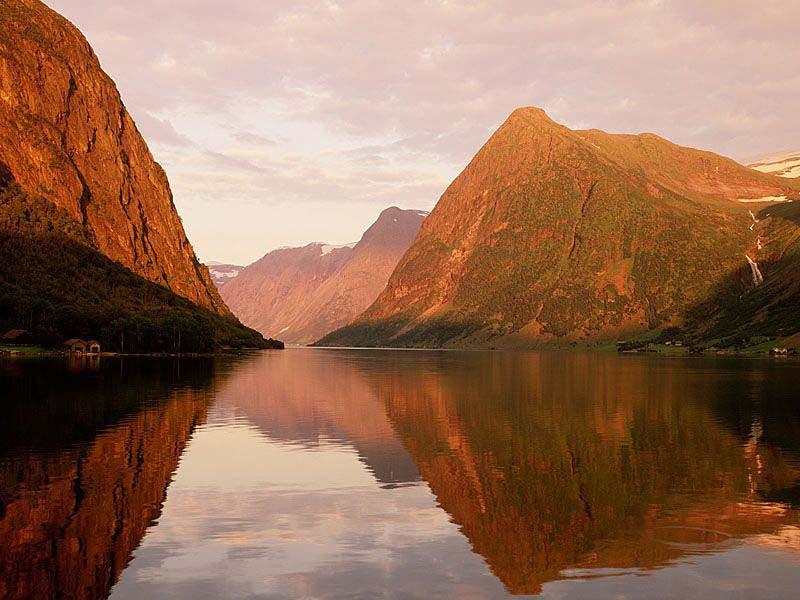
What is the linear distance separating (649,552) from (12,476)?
26.6 metres

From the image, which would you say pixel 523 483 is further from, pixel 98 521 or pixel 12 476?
pixel 12 476

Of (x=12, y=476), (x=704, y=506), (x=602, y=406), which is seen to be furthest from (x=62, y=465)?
(x=602, y=406)

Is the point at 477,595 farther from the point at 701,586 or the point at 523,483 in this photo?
the point at 523,483

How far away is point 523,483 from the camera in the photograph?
37.0m

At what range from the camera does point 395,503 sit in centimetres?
3291

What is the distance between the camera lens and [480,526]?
28922 millimetres

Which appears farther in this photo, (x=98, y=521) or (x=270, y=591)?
(x=98, y=521)

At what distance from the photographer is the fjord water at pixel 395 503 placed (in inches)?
885

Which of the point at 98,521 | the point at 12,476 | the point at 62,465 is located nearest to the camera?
the point at 98,521

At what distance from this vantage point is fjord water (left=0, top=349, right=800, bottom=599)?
2247cm

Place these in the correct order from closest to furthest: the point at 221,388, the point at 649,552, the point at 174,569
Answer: the point at 174,569 → the point at 649,552 → the point at 221,388

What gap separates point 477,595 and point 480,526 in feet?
25.4

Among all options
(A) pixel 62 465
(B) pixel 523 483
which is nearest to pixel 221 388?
(A) pixel 62 465

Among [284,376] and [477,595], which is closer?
[477,595]
